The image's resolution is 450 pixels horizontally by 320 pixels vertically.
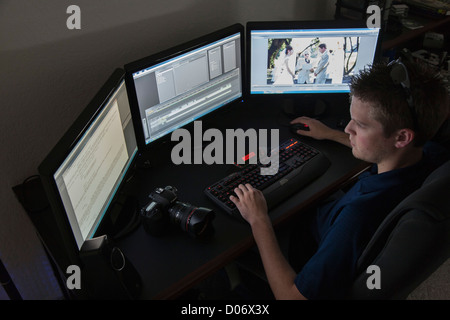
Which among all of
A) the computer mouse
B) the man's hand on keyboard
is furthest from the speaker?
the computer mouse

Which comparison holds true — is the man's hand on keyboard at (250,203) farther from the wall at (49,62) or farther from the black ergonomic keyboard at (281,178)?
the wall at (49,62)

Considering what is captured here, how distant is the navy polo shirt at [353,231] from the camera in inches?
39.1

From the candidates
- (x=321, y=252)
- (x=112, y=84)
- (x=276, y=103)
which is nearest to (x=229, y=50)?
(x=276, y=103)

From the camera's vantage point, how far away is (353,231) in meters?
1.02

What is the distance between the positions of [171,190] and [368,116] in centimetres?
63

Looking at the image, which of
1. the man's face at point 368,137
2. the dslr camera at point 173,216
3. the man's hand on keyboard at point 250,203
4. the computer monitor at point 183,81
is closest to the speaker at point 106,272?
the dslr camera at point 173,216

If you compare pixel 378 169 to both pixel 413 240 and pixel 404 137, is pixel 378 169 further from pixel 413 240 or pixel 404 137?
pixel 413 240

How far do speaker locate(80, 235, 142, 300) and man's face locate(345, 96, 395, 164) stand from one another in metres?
0.75

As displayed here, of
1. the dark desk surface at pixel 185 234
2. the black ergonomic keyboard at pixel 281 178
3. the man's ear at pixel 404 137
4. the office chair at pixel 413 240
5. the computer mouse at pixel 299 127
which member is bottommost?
the dark desk surface at pixel 185 234

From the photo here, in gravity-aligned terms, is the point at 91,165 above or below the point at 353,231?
above

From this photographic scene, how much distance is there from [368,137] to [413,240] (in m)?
0.38

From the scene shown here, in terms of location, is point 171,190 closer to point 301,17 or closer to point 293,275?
point 293,275

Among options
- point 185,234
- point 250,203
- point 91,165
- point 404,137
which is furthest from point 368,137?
point 91,165

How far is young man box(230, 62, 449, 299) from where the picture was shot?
1.01m
